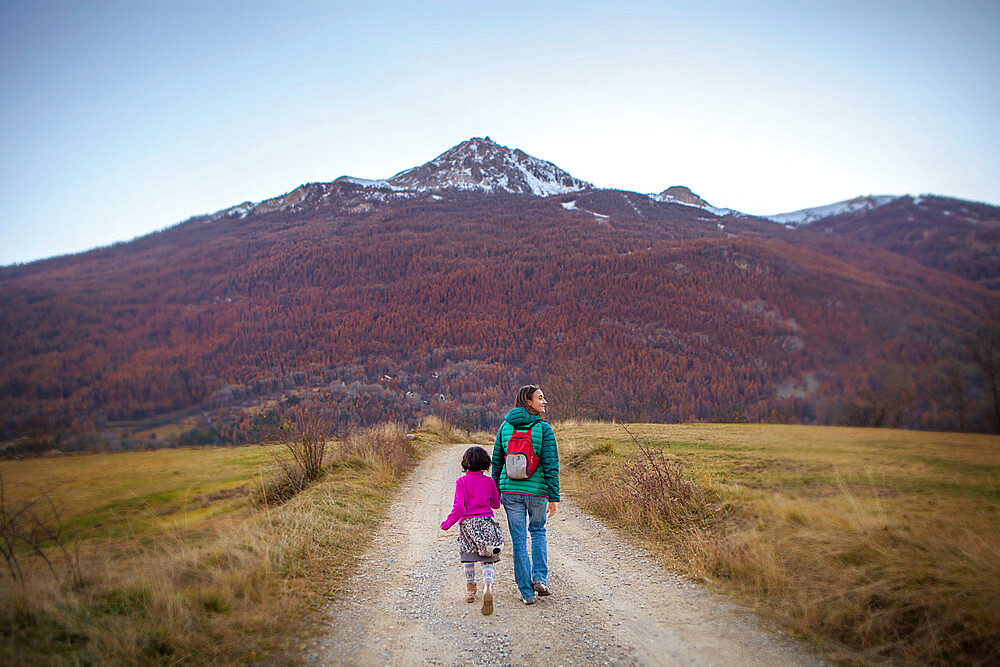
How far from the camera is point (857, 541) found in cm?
466

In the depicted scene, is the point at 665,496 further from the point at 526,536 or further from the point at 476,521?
the point at 476,521

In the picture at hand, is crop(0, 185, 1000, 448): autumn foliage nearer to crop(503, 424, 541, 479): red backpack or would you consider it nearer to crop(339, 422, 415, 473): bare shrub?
crop(339, 422, 415, 473): bare shrub

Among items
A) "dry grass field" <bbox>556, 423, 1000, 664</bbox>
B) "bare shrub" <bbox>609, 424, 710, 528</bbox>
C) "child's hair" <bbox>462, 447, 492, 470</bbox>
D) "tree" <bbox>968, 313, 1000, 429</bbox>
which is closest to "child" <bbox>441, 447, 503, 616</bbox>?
"child's hair" <bbox>462, 447, 492, 470</bbox>

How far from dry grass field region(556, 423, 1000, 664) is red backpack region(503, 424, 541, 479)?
2648 mm

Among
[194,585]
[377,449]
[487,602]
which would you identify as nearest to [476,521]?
[487,602]

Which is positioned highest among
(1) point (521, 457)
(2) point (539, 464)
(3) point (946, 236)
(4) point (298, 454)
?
(3) point (946, 236)

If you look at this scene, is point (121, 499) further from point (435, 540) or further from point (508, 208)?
point (508, 208)

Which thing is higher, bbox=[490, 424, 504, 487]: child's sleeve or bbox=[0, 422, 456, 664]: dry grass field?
bbox=[490, 424, 504, 487]: child's sleeve

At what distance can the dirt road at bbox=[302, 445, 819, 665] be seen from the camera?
143 inches

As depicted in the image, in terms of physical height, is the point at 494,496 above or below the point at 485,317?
above

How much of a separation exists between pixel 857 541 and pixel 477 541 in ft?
13.2

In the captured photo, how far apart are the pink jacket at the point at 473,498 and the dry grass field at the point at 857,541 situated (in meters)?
2.78

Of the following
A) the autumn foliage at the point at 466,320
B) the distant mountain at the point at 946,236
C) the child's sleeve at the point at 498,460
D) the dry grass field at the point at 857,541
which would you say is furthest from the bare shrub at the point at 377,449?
the distant mountain at the point at 946,236

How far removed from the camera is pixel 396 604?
15.6 ft
